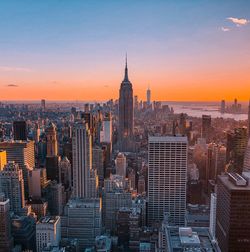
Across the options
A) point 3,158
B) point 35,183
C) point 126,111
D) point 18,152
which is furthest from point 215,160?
point 126,111

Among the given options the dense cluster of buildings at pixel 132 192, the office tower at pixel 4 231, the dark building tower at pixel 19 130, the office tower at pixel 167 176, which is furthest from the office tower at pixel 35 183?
the office tower at pixel 167 176

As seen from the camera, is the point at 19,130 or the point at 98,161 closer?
the point at 98,161

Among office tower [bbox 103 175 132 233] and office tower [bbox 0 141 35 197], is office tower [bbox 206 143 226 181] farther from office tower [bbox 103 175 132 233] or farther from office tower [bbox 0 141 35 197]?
office tower [bbox 0 141 35 197]

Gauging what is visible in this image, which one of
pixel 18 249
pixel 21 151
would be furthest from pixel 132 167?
pixel 18 249

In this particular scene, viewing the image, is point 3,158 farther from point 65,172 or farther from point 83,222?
point 83,222

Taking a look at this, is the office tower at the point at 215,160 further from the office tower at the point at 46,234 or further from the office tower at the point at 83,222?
the office tower at the point at 46,234
